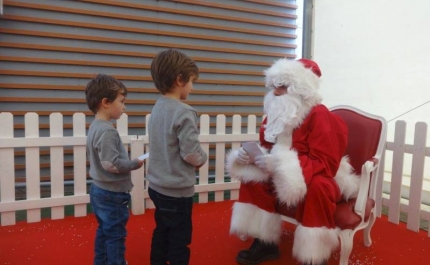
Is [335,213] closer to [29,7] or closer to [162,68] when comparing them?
[162,68]

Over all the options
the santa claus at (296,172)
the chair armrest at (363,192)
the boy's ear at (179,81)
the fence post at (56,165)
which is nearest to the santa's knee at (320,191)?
the santa claus at (296,172)

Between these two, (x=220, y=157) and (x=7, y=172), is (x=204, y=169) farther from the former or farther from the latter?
(x=7, y=172)

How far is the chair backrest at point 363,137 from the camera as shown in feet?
7.30

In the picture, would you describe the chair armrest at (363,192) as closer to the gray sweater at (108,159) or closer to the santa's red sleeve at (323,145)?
the santa's red sleeve at (323,145)

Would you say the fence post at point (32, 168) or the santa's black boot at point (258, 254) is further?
the fence post at point (32, 168)

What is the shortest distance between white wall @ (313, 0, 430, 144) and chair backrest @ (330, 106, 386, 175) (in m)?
1.15

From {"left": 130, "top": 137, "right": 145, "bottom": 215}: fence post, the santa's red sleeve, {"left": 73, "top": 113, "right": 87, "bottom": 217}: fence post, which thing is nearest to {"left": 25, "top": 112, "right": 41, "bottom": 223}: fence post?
{"left": 73, "top": 113, "right": 87, "bottom": 217}: fence post

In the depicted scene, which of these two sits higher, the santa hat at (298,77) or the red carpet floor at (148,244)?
the santa hat at (298,77)

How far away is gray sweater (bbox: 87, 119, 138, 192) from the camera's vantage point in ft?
5.34

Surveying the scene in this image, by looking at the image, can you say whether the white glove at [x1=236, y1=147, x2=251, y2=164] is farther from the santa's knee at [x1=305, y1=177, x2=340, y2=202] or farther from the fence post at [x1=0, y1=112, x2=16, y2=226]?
the fence post at [x1=0, y1=112, x2=16, y2=226]

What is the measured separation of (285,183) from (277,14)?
3.19 m

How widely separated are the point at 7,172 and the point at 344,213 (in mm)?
2513

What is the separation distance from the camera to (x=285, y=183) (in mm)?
1822

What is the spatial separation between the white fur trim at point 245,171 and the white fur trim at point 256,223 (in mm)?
173
